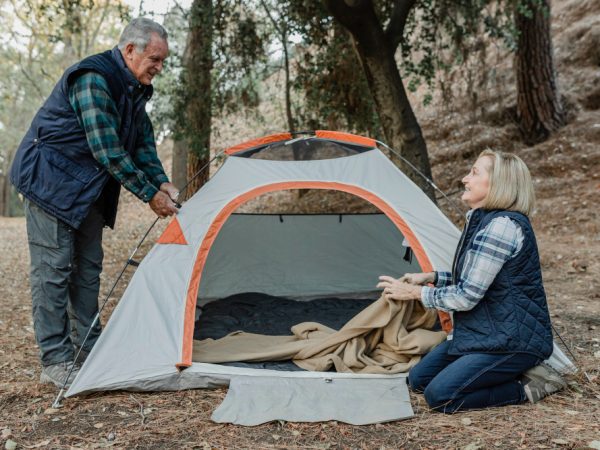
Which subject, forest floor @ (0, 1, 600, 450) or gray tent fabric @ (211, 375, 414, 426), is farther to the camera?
gray tent fabric @ (211, 375, 414, 426)

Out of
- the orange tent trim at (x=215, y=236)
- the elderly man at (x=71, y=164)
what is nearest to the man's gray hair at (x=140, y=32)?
the elderly man at (x=71, y=164)

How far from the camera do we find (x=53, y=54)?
50.6ft

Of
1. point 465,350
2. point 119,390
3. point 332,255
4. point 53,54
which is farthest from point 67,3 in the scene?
point 53,54

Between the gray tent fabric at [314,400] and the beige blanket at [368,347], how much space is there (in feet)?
0.53

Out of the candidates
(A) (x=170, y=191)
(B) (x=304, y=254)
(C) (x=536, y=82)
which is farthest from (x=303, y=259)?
(C) (x=536, y=82)

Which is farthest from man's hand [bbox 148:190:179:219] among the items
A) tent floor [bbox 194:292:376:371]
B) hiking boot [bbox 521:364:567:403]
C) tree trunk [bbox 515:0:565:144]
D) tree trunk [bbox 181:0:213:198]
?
tree trunk [bbox 515:0:565:144]

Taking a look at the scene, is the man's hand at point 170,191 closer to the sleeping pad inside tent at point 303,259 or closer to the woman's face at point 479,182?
the woman's face at point 479,182

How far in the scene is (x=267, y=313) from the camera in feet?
13.9

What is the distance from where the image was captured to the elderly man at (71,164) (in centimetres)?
274

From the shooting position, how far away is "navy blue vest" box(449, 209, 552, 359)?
2.47 metres

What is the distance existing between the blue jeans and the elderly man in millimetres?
1544

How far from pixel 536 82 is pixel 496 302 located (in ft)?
21.1

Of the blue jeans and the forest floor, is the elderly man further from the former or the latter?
the blue jeans

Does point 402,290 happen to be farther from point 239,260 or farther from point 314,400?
point 239,260
